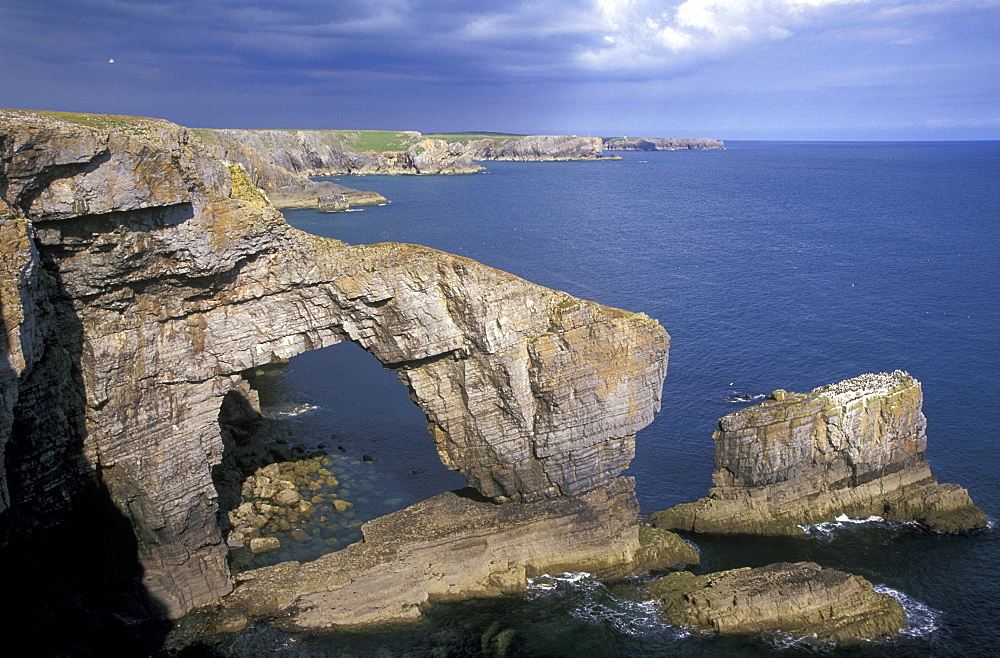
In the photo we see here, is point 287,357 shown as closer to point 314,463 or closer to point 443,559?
point 443,559

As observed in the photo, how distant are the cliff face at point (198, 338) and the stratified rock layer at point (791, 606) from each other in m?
6.04

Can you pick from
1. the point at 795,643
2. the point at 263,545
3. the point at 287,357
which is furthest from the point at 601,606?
the point at 287,357

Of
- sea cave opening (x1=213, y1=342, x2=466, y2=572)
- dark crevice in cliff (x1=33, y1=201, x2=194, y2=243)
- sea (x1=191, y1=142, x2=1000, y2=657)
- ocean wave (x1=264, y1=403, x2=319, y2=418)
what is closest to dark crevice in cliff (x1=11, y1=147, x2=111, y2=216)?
dark crevice in cliff (x1=33, y1=201, x2=194, y2=243)

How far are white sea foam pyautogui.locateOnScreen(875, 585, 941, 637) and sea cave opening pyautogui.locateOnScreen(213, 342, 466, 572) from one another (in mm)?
19950

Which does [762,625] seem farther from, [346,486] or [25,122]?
[25,122]

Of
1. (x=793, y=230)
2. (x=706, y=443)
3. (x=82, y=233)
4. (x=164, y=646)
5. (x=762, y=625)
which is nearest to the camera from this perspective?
(x=82, y=233)

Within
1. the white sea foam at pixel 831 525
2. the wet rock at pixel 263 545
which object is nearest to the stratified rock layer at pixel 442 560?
the wet rock at pixel 263 545

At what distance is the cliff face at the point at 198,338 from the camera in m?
22.0

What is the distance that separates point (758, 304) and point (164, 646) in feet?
197

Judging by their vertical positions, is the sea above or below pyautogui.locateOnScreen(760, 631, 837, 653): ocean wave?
above

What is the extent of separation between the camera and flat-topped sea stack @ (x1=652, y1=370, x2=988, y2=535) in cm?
3491

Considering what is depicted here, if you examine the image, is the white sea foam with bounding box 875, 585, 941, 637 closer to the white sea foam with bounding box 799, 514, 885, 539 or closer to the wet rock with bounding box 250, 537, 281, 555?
the white sea foam with bounding box 799, 514, 885, 539

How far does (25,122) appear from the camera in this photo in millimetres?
20672

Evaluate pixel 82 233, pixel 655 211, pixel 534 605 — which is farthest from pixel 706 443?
pixel 655 211
